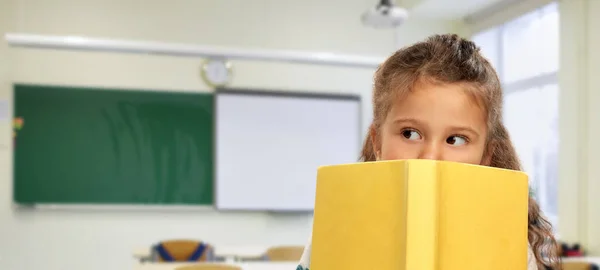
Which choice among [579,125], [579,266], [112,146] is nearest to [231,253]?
[112,146]

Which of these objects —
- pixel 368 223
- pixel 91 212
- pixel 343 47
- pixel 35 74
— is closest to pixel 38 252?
pixel 91 212

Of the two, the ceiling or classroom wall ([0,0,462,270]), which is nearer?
classroom wall ([0,0,462,270])

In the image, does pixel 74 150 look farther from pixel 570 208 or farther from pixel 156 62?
pixel 570 208

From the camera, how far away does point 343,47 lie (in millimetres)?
5348

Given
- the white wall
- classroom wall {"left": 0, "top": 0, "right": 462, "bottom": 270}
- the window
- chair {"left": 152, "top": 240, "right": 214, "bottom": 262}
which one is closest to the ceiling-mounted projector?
classroom wall {"left": 0, "top": 0, "right": 462, "bottom": 270}

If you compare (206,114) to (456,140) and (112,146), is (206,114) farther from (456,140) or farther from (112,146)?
(456,140)

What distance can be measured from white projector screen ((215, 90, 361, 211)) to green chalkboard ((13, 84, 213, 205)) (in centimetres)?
16

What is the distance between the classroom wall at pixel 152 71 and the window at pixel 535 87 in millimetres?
1219

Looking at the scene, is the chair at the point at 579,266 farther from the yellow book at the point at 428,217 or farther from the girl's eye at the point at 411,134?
the yellow book at the point at 428,217

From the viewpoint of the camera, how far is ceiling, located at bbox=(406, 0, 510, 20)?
16.6 ft

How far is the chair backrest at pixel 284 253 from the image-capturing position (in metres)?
3.54

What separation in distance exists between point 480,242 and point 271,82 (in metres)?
4.74

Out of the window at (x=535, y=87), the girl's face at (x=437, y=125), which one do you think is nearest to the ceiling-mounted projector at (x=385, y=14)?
the window at (x=535, y=87)

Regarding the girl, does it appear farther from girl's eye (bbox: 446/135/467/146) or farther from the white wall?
the white wall
